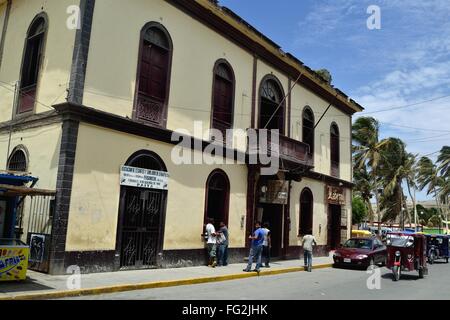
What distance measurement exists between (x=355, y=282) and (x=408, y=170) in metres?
35.1

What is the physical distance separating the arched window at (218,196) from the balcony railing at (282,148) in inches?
72.7

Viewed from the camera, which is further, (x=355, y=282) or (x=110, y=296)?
(x=355, y=282)

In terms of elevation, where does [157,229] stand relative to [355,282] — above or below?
above

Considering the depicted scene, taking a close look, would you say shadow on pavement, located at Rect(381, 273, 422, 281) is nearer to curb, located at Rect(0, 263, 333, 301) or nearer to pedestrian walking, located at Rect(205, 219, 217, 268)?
curb, located at Rect(0, 263, 333, 301)

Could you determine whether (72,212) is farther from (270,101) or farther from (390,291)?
(270,101)

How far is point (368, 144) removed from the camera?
41094 mm

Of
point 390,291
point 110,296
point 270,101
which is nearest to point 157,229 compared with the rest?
point 110,296

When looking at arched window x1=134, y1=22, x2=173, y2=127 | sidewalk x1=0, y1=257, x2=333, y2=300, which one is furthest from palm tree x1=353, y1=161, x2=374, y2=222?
arched window x1=134, y1=22, x2=173, y2=127

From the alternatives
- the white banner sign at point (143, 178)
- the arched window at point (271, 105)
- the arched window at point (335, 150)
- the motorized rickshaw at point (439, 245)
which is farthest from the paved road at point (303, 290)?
the arched window at point (335, 150)

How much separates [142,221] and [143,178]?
135cm

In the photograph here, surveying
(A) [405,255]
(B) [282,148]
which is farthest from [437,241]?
(B) [282,148]

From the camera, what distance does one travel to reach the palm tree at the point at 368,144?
133 feet

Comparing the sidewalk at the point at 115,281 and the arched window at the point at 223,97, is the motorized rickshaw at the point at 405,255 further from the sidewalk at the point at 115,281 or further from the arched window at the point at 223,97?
the arched window at the point at 223,97

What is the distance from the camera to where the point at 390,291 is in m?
11.9
